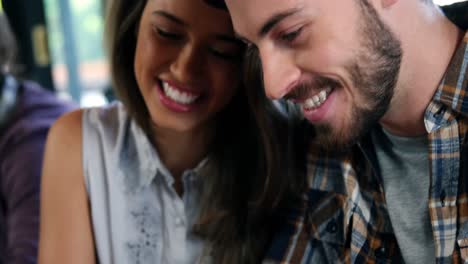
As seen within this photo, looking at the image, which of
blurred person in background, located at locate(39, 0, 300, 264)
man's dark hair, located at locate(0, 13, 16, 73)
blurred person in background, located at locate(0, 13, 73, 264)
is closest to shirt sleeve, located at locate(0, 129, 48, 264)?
blurred person in background, located at locate(0, 13, 73, 264)

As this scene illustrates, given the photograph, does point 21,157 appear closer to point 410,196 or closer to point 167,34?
point 167,34

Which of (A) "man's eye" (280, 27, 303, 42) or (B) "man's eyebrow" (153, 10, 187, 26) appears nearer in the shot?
(A) "man's eye" (280, 27, 303, 42)

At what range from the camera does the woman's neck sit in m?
1.36

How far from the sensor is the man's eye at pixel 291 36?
963mm

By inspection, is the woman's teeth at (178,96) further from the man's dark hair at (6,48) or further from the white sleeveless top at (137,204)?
the man's dark hair at (6,48)

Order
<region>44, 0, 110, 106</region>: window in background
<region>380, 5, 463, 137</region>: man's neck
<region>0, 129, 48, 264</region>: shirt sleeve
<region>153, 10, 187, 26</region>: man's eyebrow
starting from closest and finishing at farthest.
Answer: <region>380, 5, 463, 137</region>: man's neck → <region>153, 10, 187, 26</region>: man's eyebrow → <region>0, 129, 48, 264</region>: shirt sleeve → <region>44, 0, 110, 106</region>: window in background

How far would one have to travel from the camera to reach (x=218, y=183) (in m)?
1.33

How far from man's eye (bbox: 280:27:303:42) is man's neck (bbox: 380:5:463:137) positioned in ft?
0.68

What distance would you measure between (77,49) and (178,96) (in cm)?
166

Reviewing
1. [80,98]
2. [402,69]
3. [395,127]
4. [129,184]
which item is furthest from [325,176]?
[80,98]

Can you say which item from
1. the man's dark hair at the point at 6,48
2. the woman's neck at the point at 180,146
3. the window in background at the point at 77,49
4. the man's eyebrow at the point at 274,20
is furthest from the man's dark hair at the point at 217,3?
the window in background at the point at 77,49

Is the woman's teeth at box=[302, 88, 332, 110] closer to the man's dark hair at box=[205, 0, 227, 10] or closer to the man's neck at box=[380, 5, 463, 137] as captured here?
the man's neck at box=[380, 5, 463, 137]

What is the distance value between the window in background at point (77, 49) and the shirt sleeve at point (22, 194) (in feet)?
2.90

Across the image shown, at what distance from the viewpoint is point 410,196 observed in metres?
1.09
